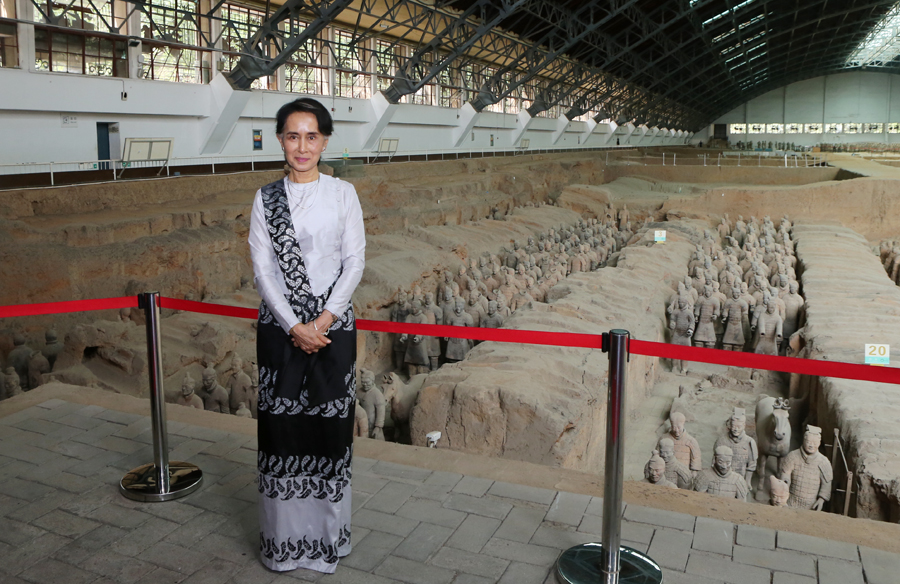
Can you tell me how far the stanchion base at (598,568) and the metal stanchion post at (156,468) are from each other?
170 cm

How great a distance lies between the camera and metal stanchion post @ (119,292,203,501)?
3268 mm

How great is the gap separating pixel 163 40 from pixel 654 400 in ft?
36.5

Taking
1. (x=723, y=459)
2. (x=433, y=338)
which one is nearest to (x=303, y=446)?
(x=723, y=459)

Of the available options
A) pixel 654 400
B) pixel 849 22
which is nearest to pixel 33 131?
pixel 654 400

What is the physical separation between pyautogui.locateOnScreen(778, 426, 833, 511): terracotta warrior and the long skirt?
4.52 metres

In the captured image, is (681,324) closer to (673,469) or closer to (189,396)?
(673,469)

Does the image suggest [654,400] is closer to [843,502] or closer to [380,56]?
[843,502]

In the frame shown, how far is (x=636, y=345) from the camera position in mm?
2713

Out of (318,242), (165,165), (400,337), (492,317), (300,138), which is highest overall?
(165,165)

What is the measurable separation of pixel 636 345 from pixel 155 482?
7.21ft

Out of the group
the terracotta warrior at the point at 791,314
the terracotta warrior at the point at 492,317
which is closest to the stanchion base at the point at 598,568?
the terracotta warrior at the point at 492,317

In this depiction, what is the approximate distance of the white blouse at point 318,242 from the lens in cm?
254

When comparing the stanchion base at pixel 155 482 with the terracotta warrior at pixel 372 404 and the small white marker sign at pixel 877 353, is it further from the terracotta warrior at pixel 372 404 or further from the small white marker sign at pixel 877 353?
the small white marker sign at pixel 877 353

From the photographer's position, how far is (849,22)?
35.8 meters
